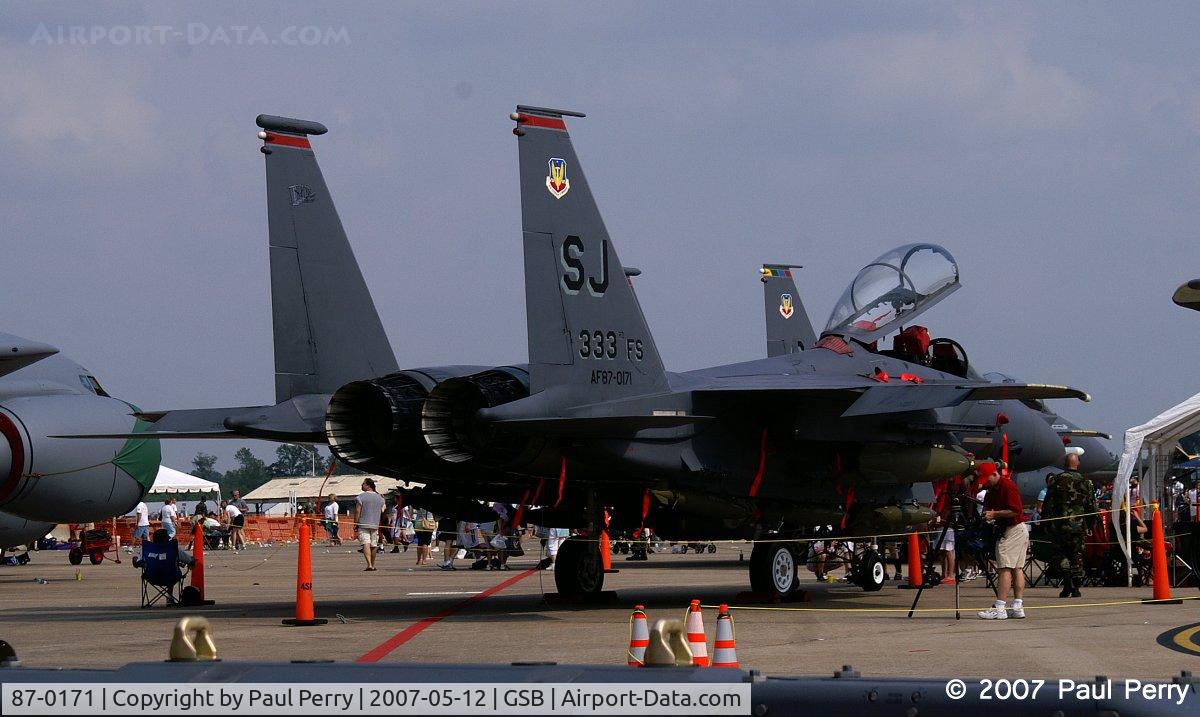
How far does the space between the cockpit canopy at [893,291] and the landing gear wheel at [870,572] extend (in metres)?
2.86

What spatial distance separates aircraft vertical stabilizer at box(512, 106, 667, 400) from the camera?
39.6 feet

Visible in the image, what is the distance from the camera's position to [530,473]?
12703mm

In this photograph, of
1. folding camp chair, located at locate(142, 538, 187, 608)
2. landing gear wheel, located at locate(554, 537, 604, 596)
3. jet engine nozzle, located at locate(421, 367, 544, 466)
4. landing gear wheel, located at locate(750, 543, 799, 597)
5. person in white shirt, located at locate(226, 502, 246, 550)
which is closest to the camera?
jet engine nozzle, located at locate(421, 367, 544, 466)

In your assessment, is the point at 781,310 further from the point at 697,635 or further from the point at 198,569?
the point at 697,635

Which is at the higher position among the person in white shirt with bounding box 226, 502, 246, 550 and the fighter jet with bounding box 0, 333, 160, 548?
the fighter jet with bounding box 0, 333, 160, 548

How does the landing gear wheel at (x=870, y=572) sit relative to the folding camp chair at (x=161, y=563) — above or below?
below

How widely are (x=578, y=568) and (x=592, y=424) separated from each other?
3.25 meters

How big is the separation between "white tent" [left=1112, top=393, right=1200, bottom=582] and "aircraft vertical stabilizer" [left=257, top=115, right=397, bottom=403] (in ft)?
30.4

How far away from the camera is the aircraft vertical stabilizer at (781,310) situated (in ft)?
82.6

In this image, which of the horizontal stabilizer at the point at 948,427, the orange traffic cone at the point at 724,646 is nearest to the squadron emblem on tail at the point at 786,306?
the horizontal stabilizer at the point at 948,427

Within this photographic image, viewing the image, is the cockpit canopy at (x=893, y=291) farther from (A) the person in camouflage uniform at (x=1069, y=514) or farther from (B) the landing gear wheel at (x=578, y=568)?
(B) the landing gear wheel at (x=578, y=568)

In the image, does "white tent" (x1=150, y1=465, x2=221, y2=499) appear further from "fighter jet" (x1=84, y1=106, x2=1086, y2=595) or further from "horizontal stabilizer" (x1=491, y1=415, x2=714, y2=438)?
"horizontal stabilizer" (x1=491, y1=415, x2=714, y2=438)

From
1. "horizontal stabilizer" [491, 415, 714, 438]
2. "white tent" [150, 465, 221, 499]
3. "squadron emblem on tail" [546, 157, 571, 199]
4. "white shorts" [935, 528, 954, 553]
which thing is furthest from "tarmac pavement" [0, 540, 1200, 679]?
"white tent" [150, 465, 221, 499]

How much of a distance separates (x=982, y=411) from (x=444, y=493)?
638 cm
